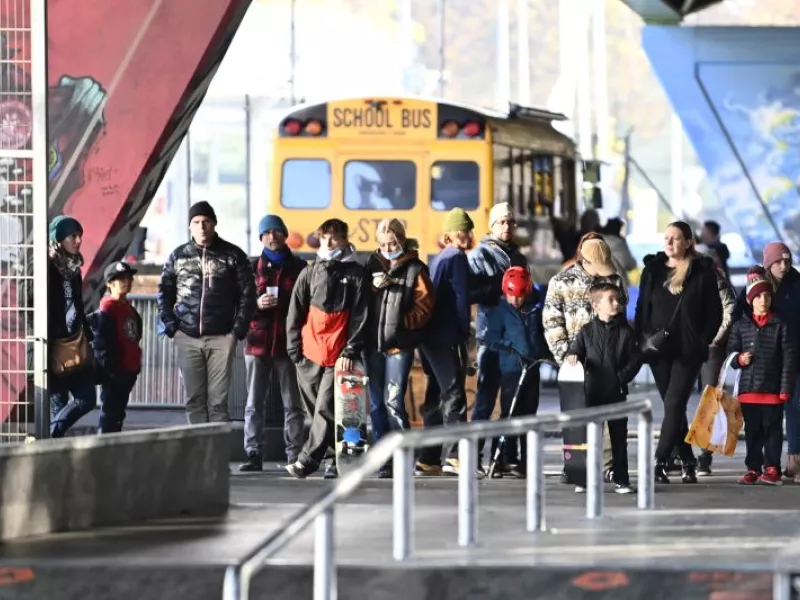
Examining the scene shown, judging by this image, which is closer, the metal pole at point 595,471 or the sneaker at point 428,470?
the metal pole at point 595,471

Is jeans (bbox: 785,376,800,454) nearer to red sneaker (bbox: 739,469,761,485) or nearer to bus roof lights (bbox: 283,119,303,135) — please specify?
red sneaker (bbox: 739,469,761,485)

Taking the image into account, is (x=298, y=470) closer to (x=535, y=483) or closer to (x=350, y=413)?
(x=350, y=413)

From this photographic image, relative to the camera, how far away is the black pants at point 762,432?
1495 centimetres

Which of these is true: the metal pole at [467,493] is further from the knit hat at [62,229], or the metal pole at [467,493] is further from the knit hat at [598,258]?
the knit hat at [62,229]

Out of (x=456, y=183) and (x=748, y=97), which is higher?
(x=748, y=97)

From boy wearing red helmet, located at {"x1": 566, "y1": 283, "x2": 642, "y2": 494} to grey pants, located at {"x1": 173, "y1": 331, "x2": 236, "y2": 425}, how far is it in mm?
2635

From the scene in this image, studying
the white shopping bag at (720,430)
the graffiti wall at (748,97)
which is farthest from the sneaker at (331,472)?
the graffiti wall at (748,97)

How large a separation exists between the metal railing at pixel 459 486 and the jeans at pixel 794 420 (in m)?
2.44

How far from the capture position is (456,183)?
24.3 m

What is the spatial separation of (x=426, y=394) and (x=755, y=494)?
258 cm

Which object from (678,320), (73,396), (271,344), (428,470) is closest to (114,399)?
(73,396)

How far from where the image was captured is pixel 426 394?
15602mm

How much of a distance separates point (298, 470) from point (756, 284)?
131 inches

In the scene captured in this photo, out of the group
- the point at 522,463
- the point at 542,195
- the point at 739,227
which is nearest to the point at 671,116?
the point at 739,227
